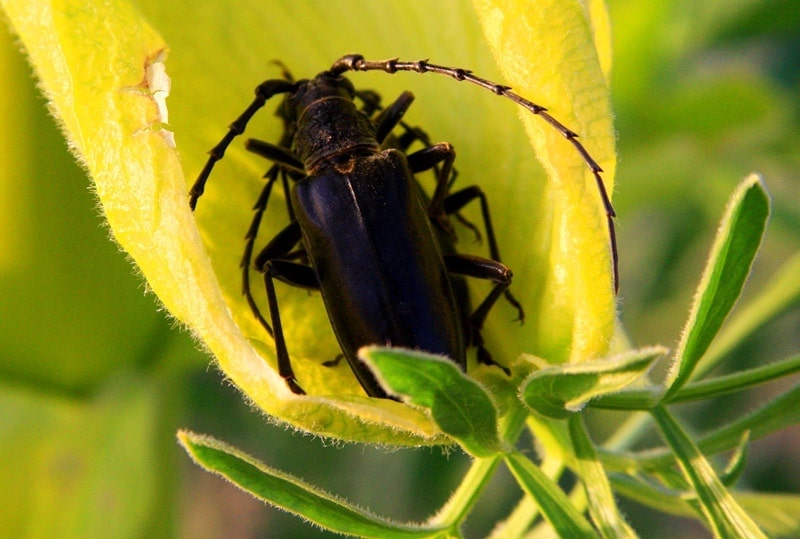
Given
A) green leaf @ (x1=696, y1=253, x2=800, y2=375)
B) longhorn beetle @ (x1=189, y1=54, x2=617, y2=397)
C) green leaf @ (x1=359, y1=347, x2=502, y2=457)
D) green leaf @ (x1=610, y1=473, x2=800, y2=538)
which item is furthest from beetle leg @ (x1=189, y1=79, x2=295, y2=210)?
green leaf @ (x1=696, y1=253, x2=800, y2=375)

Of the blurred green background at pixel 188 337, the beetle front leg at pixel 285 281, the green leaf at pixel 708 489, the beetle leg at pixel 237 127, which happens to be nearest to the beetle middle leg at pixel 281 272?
the beetle front leg at pixel 285 281

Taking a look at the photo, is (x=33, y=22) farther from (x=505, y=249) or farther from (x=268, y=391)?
(x=505, y=249)

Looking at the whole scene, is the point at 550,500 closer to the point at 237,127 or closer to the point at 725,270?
the point at 725,270

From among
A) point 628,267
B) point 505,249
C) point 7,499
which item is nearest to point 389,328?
point 505,249

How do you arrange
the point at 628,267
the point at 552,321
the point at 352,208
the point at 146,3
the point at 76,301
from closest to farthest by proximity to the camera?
the point at 552,321 → the point at 146,3 → the point at 352,208 → the point at 76,301 → the point at 628,267

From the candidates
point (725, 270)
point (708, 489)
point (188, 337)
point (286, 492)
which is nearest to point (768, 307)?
point (708, 489)

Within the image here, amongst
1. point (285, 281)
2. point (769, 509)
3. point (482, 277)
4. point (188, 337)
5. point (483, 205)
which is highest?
point (483, 205)
